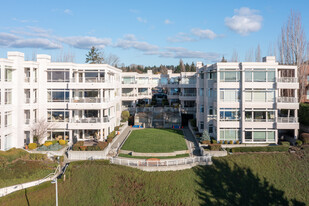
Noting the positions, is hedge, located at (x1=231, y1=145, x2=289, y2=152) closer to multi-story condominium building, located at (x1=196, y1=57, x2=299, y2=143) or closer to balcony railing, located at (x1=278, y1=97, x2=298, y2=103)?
multi-story condominium building, located at (x1=196, y1=57, x2=299, y2=143)

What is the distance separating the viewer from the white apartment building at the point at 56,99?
28.4 m

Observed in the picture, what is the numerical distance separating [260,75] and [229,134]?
785 cm

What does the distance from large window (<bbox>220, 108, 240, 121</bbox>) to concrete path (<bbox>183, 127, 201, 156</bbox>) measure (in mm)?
4604

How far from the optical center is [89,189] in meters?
20.7

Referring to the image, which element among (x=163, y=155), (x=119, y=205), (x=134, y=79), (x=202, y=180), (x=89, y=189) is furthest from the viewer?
(x=134, y=79)

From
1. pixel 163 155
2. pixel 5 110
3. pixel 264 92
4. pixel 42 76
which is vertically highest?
pixel 42 76

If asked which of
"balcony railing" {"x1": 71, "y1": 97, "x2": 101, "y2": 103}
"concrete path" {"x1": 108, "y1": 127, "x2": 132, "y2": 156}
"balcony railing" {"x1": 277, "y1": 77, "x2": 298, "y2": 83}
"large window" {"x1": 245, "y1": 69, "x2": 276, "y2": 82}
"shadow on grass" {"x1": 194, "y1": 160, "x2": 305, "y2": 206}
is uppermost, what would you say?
"large window" {"x1": 245, "y1": 69, "x2": 276, "y2": 82}

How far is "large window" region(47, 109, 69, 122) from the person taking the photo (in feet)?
103

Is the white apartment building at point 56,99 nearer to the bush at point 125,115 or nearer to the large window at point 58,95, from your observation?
the large window at point 58,95

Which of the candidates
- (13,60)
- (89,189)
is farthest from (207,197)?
(13,60)

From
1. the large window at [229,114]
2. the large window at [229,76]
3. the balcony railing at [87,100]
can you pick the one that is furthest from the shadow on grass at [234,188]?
the balcony railing at [87,100]

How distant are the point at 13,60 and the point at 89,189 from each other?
1772cm

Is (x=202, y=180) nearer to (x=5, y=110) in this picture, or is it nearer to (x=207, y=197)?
(x=207, y=197)

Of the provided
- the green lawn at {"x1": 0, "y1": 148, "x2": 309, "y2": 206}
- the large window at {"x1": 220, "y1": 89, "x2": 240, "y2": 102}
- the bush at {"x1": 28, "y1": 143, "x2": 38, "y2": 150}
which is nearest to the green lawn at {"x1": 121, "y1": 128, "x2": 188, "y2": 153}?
the green lawn at {"x1": 0, "y1": 148, "x2": 309, "y2": 206}
